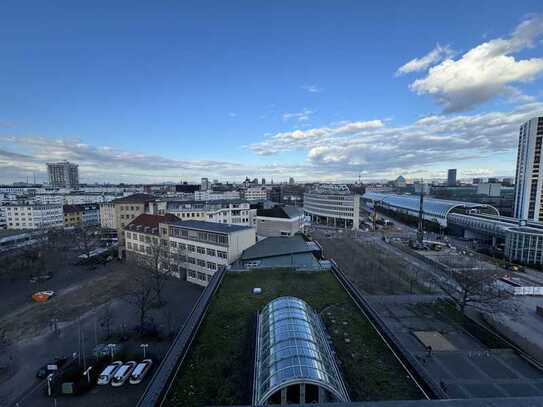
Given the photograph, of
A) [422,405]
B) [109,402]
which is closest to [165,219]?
[109,402]

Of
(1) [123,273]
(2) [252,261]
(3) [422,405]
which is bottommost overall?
(1) [123,273]

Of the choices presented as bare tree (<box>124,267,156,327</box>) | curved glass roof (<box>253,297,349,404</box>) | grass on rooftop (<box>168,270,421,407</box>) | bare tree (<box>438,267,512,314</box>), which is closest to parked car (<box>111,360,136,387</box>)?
bare tree (<box>124,267,156,327</box>)

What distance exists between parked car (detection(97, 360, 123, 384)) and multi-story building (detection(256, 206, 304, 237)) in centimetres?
3680

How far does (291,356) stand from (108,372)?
15.9 metres

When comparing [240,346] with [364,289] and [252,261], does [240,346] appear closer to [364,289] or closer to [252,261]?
[252,261]

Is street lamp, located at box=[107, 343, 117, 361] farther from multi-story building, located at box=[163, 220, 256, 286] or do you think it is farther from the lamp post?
multi-story building, located at box=[163, 220, 256, 286]

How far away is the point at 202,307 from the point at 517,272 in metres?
45.4

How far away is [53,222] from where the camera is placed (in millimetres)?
73625

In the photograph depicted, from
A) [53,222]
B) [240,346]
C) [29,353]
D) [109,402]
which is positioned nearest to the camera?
[240,346]

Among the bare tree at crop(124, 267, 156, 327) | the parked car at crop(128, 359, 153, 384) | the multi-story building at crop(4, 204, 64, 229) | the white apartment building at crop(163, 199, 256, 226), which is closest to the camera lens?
the parked car at crop(128, 359, 153, 384)

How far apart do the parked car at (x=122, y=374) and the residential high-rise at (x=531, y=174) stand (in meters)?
85.9

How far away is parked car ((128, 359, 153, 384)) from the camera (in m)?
17.4

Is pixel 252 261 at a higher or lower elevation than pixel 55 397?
higher

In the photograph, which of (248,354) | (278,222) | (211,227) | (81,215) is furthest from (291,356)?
(81,215)
